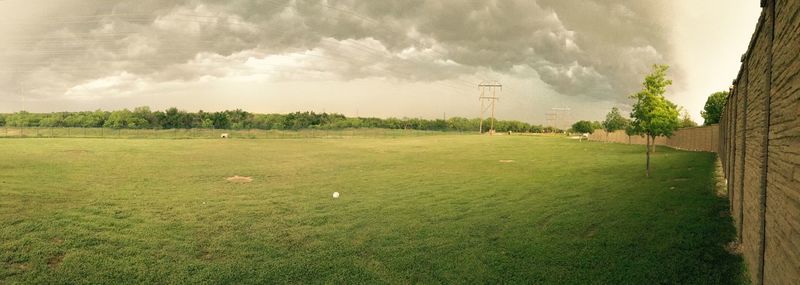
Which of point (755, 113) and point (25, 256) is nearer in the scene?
point (755, 113)

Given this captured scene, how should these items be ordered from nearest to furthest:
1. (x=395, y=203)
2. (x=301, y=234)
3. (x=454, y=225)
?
(x=301, y=234) < (x=454, y=225) < (x=395, y=203)

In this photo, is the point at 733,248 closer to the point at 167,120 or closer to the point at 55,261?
the point at 55,261

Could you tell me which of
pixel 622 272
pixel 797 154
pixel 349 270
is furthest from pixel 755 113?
pixel 349 270

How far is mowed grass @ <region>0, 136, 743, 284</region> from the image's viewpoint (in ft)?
22.4

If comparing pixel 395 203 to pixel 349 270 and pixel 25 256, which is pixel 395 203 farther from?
pixel 25 256

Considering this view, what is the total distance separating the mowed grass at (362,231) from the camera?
6812mm

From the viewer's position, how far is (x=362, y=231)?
9438 mm

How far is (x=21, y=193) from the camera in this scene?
13000 mm

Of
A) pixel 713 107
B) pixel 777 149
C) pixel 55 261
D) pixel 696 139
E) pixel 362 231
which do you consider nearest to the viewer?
pixel 777 149

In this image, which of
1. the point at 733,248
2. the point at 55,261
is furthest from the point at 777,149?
the point at 55,261

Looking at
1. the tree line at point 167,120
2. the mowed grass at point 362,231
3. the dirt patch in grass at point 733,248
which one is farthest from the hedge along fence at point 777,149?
the tree line at point 167,120

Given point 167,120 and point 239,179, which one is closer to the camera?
point 239,179

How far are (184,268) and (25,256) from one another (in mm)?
2864

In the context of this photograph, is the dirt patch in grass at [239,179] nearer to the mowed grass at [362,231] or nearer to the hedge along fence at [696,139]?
the mowed grass at [362,231]
